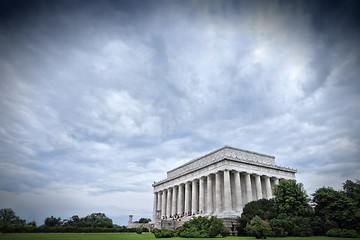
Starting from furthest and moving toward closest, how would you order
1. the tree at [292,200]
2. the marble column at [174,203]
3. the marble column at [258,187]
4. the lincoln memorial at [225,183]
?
1. the marble column at [174,203]
2. the marble column at [258,187]
3. the lincoln memorial at [225,183]
4. the tree at [292,200]

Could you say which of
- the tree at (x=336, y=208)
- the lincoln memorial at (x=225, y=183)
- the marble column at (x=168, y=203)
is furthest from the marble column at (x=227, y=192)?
the marble column at (x=168, y=203)

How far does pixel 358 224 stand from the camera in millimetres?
32906

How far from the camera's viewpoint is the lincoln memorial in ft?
170

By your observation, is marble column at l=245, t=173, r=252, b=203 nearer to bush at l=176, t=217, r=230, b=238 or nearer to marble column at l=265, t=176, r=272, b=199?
marble column at l=265, t=176, r=272, b=199

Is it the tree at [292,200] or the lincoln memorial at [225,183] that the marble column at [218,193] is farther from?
the tree at [292,200]

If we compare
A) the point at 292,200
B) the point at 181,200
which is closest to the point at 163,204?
the point at 181,200

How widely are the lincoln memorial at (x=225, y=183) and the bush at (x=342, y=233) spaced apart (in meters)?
17.5

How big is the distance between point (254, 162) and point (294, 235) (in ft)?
81.5

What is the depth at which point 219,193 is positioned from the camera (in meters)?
52.5

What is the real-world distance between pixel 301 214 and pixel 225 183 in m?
16.9

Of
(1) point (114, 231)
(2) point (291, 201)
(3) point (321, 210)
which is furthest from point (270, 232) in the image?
(1) point (114, 231)

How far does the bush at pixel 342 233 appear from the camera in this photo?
29284 mm

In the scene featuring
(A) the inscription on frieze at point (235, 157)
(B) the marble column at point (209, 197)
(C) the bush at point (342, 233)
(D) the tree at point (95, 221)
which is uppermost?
(A) the inscription on frieze at point (235, 157)

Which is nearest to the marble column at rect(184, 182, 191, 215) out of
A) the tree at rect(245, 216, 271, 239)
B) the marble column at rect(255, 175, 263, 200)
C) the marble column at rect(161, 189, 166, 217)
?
the marble column at rect(161, 189, 166, 217)
